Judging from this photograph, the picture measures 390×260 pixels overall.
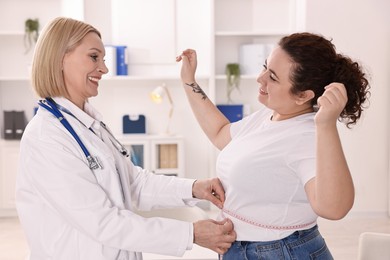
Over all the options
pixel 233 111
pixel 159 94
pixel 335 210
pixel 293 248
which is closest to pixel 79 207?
pixel 293 248

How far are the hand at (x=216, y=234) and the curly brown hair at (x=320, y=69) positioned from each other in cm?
48

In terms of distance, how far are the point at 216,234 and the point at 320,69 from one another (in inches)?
23.1

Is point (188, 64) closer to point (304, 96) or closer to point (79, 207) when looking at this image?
point (304, 96)

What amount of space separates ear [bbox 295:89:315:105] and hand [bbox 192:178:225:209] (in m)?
0.41

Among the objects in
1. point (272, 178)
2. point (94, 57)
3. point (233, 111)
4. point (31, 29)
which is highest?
point (31, 29)

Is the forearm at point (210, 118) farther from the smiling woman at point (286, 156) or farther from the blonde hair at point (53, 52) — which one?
the blonde hair at point (53, 52)

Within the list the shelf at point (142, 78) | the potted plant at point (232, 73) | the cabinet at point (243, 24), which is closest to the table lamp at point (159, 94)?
the shelf at point (142, 78)

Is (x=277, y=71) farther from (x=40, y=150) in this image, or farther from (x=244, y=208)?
(x=40, y=150)

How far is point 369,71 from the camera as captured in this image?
585 centimetres

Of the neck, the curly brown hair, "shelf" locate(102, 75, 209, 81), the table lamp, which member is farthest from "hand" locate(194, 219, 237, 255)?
"shelf" locate(102, 75, 209, 81)

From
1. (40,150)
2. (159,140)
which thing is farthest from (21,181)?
(159,140)

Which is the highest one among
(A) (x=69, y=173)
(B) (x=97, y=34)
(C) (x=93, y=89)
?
(B) (x=97, y=34)

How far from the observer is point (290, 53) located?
71.0 inches

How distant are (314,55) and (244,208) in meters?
0.50
